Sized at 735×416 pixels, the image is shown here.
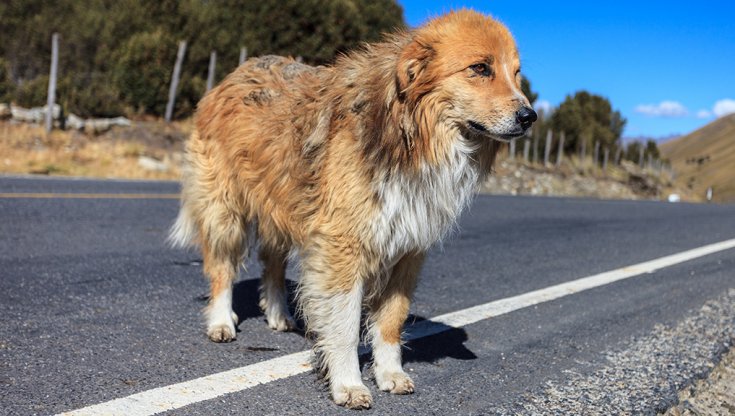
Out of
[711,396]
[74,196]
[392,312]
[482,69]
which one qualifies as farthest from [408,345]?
[74,196]

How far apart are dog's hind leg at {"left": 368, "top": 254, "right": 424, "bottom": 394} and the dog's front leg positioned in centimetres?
30

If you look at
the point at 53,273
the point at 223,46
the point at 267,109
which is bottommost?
the point at 53,273

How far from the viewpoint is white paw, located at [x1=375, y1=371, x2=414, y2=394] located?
359 cm

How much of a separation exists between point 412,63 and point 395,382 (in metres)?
1.60

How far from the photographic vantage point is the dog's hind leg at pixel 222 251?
450 cm

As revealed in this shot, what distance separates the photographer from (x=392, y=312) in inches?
152

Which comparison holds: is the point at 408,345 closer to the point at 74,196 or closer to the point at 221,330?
the point at 221,330

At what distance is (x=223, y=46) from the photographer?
27594 mm

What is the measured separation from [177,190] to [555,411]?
1009 cm

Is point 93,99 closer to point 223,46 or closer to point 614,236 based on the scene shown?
point 223,46

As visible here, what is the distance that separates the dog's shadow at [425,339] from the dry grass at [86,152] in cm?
1133

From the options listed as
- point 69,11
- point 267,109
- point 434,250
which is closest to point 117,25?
point 69,11

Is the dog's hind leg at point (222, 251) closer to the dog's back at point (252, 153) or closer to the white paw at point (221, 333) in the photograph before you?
the dog's back at point (252, 153)

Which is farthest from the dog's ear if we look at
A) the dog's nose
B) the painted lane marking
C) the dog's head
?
the painted lane marking
